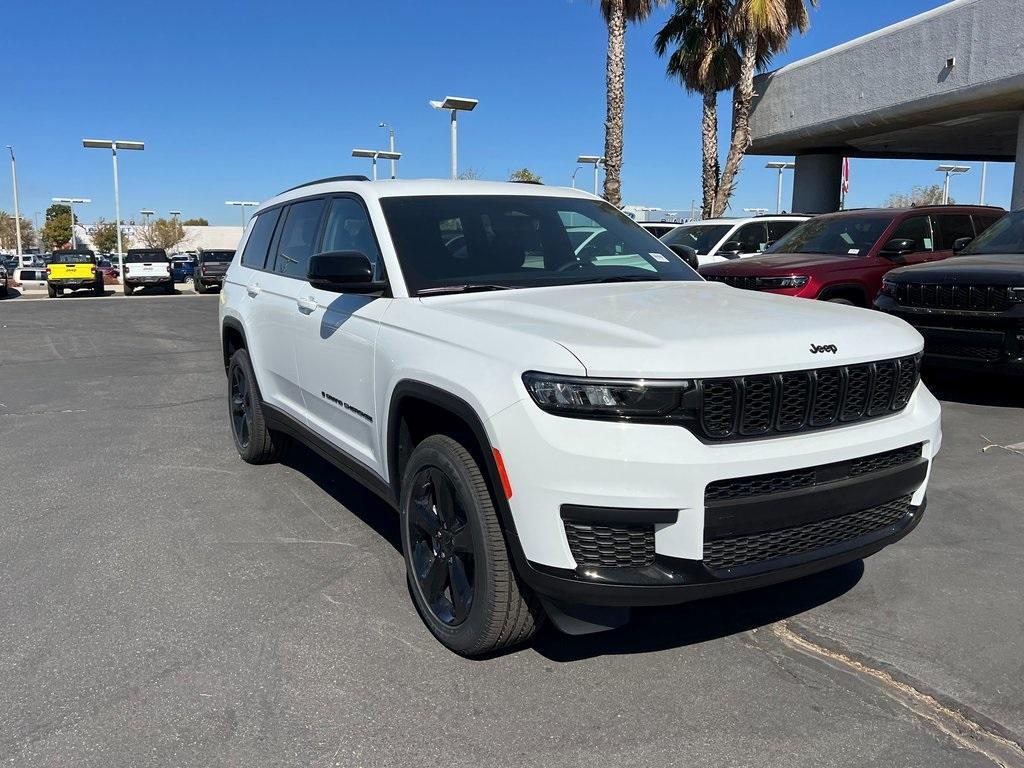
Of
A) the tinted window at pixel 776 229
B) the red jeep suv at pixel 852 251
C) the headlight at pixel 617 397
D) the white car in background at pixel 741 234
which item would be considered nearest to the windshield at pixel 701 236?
the white car in background at pixel 741 234

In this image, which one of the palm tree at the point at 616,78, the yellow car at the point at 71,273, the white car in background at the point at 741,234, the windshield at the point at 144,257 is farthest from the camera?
the windshield at the point at 144,257

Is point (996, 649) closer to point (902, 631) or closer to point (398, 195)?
point (902, 631)

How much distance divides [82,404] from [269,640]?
5.97 m

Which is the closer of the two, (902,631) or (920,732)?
(920,732)

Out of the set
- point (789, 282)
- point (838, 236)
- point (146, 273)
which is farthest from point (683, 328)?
point (146, 273)

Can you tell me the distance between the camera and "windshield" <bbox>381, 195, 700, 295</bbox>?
3.82m

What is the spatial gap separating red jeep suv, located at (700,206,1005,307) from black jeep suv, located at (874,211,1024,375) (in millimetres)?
967

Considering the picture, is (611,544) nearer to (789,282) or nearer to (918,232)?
(789,282)

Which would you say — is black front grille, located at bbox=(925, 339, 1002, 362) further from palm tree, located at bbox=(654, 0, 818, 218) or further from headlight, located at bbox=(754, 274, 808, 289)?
palm tree, located at bbox=(654, 0, 818, 218)

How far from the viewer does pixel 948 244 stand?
10406 mm

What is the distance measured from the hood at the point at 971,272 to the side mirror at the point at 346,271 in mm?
5735

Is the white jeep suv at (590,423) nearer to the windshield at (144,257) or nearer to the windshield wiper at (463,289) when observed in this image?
the windshield wiper at (463,289)

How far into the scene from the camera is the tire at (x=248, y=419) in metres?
5.57

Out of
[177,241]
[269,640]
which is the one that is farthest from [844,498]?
[177,241]
